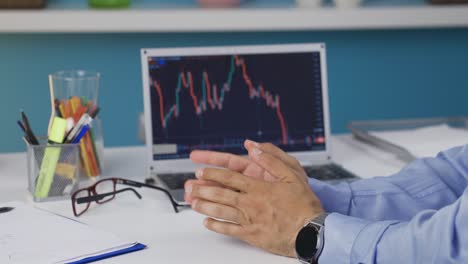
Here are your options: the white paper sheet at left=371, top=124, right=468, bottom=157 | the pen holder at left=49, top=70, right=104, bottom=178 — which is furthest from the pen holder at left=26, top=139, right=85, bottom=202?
the white paper sheet at left=371, top=124, right=468, bottom=157

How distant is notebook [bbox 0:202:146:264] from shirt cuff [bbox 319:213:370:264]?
0.31m

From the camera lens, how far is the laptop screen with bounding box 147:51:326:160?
68.5 inches

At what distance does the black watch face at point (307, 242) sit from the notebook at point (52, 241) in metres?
0.26

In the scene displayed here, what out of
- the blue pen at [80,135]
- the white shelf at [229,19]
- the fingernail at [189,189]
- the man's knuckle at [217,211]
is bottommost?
the man's knuckle at [217,211]

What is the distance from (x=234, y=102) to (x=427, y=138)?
0.52 m

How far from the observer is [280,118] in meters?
1.81

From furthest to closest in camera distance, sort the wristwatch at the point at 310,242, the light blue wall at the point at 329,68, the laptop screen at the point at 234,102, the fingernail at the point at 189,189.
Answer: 1. the light blue wall at the point at 329,68
2. the laptop screen at the point at 234,102
3. the fingernail at the point at 189,189
4. the wristwatch at the point at 310,242

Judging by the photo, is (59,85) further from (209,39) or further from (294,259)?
(209,39)

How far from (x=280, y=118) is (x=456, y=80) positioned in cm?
168

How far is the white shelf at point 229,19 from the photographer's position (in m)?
2.71

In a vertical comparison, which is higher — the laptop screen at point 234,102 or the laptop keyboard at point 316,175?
the laptop screen at point 234,102

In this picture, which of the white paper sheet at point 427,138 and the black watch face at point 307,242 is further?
the white paper sheet at point 427,138

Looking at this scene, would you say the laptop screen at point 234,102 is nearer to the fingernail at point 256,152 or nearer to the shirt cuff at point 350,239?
the fingernail at point 256,152

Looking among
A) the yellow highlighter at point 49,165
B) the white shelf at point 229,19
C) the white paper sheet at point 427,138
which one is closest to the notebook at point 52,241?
the yellow highlighter at point 49,165
